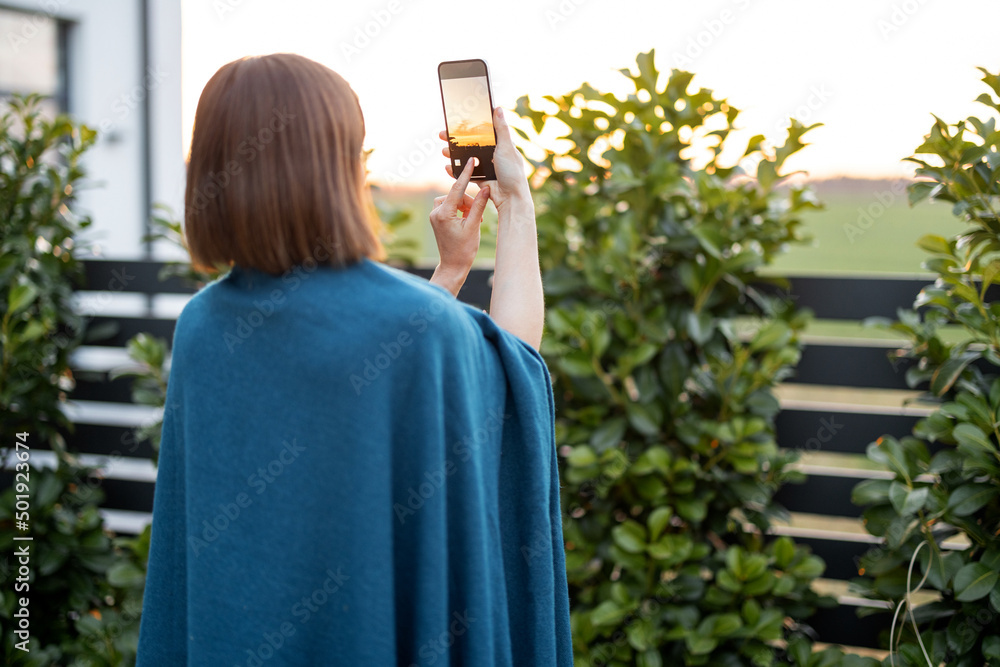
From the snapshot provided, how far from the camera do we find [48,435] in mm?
Result: 2172

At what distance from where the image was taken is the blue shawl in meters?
0.82

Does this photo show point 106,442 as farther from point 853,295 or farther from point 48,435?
point 853,295

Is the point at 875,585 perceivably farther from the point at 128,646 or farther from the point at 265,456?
the point at 128,646

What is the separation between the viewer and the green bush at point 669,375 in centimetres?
158

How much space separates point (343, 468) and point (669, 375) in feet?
3.29

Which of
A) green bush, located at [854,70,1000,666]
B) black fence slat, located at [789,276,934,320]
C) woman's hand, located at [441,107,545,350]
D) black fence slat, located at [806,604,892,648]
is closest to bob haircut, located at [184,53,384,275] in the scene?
woman's hand, located at [441,107,545,350]

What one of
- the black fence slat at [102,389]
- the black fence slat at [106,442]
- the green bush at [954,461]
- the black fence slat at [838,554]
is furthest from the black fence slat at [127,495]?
the green bush at [954,461]

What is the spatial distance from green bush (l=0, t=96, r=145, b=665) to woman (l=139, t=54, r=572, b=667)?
1188 mm

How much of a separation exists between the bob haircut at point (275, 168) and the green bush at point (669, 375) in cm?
86

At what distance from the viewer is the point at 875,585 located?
1.49m

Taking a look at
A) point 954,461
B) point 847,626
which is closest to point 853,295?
point 954,461

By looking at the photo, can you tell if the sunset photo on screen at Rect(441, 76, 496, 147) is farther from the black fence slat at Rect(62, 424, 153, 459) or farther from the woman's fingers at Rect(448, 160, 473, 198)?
the black fence slat at Rect(62, 424, 153, 459)

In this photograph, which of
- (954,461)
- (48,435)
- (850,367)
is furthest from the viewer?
(48,435)

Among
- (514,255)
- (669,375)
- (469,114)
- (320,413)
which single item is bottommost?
(669,375)
